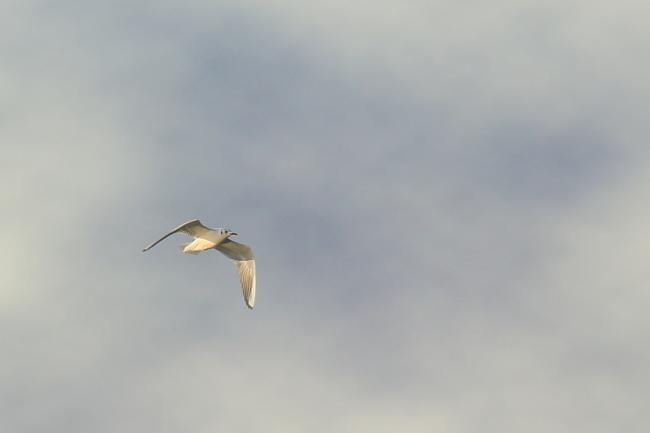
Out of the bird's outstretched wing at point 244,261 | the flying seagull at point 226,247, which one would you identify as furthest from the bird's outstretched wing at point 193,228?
the bird's outstretched wing at point 244,261

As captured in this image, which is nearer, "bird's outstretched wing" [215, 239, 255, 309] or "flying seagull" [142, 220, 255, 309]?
"flying seagull" [142, 220, 255, 309]

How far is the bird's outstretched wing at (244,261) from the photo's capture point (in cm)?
11851

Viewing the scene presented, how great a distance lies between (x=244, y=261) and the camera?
396ft

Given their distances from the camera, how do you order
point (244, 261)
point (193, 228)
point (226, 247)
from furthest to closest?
point (244, 261), point (226, 247), point (193, 228)

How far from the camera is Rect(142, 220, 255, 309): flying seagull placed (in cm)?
11119

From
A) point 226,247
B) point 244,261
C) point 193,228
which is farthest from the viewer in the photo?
point 244,261

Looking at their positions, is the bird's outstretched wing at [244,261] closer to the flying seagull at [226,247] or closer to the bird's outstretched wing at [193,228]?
the flying seagull at [226,247]

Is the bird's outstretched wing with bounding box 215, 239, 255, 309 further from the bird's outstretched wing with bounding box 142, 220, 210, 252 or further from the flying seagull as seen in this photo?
the bird's outstretched wing with bounding box 142, 220, 210, 252

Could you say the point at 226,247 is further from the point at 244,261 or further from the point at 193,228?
the point at 193,228

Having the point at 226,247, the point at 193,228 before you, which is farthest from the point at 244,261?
the point at 193,228

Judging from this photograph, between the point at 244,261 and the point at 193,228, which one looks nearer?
the point at 193,228

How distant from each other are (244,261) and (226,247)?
2876 millimetres

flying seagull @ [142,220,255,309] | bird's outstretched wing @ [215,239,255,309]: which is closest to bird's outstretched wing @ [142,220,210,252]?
flying seagull @ [142,220,255,309]

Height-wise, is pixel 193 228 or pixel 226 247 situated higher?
pixel 226 247
